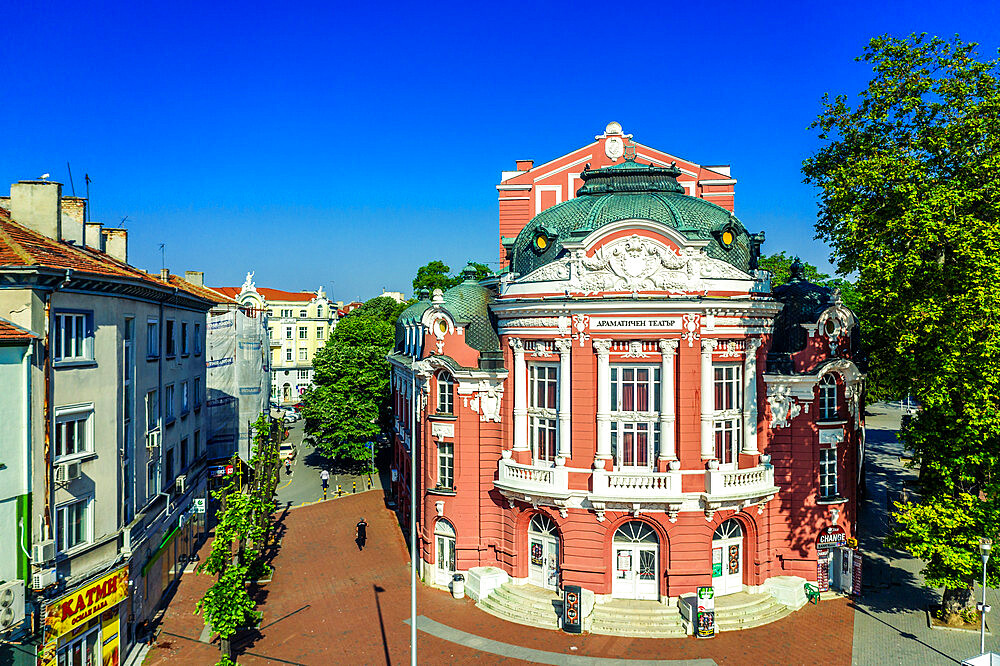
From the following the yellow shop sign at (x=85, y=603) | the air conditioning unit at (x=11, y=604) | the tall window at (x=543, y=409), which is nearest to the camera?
the air conditioning unit at (x=11, y=604)

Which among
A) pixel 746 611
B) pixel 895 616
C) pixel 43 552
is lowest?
pixel 895 616

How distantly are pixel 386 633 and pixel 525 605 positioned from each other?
17.9ft

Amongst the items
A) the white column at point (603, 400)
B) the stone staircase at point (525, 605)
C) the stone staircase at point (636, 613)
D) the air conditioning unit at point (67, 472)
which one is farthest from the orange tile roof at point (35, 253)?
the stone staircase at point (636, 613)

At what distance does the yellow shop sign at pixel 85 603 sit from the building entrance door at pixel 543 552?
15.0 metres

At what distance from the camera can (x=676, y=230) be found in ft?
89.4

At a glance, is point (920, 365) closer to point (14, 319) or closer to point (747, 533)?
point (747, 533)

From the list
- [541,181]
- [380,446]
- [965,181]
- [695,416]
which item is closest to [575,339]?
[695,416]

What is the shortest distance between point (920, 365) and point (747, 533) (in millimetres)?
9197

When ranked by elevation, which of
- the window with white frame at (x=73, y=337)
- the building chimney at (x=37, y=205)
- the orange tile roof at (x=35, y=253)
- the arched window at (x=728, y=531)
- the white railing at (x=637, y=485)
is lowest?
the arched window at (x=728, y=531)

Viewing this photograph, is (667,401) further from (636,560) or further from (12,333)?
(12,333)

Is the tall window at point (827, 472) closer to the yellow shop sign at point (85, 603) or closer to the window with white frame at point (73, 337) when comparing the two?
the yellow shop sign at point (85, 603)

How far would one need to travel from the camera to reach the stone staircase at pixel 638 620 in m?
26.2

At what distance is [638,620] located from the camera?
87.4 ft

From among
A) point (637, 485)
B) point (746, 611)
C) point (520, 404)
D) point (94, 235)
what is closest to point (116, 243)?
point (94, 235)
